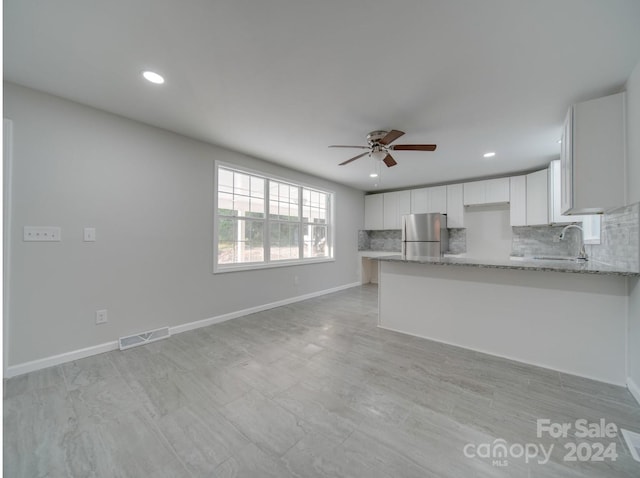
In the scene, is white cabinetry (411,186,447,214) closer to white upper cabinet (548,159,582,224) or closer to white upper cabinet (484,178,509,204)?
white upper cabinet (484,178,509,204)

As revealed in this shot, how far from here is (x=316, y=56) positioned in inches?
83.4

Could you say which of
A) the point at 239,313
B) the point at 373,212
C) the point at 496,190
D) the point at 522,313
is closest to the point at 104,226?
the point at 239,313

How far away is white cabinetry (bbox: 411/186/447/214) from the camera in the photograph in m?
5.58

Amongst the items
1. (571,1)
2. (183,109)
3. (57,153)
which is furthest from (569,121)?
(57,153)

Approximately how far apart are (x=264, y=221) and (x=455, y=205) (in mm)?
3464

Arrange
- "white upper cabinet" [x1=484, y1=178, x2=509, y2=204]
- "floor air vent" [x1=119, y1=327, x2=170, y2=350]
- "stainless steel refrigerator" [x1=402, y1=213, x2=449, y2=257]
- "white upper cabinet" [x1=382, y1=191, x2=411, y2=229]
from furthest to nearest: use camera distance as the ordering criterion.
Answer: "white upper cabinet" [x1=382, y1=191, x2=411, y2=229], "stainless steel refrigerator" [x1=402, y1=213, x2=449, y2=257], "white upper cabinet" [x1=484, y1=178, x2=509, y2=204], "floor air vent" [x1=119, y1=327, x2=170, y2=350]

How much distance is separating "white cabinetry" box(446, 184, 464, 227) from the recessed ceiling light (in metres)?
4.83

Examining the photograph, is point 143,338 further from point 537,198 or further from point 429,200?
point 537,198

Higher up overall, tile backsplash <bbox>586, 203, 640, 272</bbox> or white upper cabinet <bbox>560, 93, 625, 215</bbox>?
white upper cabinet <bbox>560, 93, 625, 215</bbox>

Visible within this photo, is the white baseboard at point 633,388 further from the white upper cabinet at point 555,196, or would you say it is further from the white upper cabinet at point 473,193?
the white upper cabinet at point 473,193

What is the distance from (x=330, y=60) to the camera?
2.16m

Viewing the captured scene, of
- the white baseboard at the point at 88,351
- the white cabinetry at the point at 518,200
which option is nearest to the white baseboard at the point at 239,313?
the white baseboard at the point at 88,351

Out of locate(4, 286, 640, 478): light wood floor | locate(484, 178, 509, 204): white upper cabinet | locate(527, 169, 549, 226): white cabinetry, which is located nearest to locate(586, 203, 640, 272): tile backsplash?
locate(4, 286, 640, 478): light wood floor

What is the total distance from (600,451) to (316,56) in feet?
10.1
